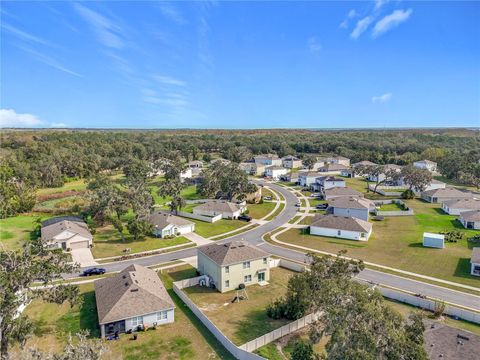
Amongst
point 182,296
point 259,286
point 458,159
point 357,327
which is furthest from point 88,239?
point 458,159

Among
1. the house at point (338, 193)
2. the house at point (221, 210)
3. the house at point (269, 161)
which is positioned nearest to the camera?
the house at point (221, 210)

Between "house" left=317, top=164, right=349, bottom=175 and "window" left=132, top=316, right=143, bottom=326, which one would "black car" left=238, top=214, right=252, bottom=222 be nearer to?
"window" left=132, top=316, right=143, bottom=326

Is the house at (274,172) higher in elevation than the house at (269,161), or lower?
lower

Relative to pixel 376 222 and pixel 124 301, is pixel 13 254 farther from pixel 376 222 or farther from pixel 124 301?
pixel 376 222

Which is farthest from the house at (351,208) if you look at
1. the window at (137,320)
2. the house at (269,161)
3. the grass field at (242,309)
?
the house at (269,161)

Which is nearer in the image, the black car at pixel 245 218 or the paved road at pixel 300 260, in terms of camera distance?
the paved road at pixel 300 260

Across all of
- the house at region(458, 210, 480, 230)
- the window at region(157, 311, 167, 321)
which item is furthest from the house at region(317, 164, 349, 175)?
the window at region(157, 311, 167, 321)

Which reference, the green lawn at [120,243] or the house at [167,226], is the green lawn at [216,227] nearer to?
the house at [167,226]
